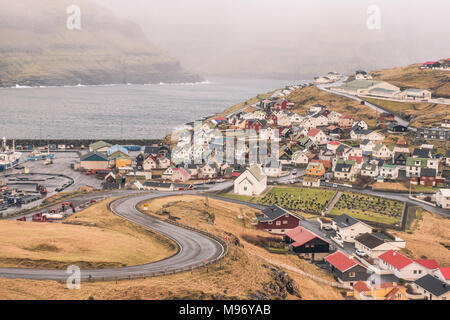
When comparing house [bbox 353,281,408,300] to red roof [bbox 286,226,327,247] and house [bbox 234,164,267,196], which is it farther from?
house [bbox 234,164,267,196]

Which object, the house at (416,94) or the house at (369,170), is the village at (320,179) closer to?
the house at (369,170)

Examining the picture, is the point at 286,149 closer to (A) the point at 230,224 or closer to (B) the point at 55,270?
(A) the point at 230,224

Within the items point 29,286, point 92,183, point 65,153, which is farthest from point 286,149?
point 29,286

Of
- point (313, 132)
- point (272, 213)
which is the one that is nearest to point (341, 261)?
point (272, 213)

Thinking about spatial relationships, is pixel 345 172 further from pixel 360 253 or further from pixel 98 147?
pixel 98 147

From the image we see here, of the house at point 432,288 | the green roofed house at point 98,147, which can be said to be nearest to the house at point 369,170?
the house at point 432,288

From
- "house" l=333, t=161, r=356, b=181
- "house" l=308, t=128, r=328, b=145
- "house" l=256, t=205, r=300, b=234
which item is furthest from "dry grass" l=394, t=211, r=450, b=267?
"house" l=308, t=128, r=328, b=145
